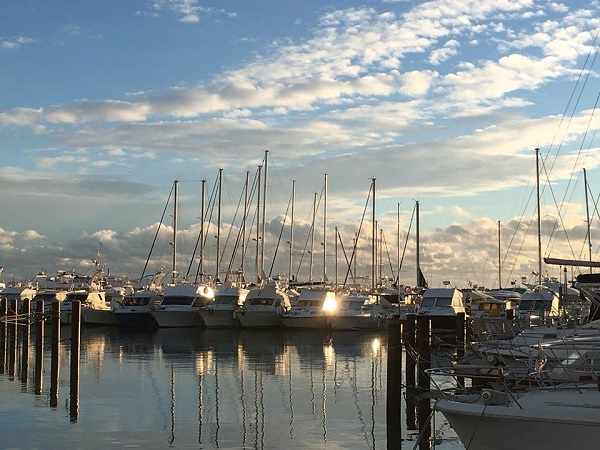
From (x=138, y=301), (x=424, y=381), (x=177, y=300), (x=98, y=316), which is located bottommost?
(x=98, y=316)

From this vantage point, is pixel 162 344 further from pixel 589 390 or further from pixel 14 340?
pixel 589 390

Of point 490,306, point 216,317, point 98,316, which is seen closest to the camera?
point 490,306

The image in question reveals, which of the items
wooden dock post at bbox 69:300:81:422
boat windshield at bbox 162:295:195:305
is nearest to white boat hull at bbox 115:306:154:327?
boat windshield at bbox 162:295:195:305

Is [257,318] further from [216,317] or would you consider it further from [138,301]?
[138,301]

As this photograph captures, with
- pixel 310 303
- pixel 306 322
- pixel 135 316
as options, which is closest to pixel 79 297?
pixel 135 316

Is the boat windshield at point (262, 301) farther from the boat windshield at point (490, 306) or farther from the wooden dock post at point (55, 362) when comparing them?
the wooden dock post at point (55, 362)

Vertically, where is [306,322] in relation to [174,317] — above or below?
below

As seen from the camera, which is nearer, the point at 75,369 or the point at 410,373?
the point at 410,373

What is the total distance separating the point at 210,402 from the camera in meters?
27.0

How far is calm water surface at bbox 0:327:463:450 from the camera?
69.4ft

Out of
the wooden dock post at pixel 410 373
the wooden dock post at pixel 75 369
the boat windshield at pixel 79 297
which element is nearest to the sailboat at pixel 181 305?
the boat windshield at pixel 79 297

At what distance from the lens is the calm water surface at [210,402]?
21.1m

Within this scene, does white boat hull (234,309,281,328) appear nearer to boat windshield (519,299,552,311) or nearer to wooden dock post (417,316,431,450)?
boat windshield (519,299,552,311)

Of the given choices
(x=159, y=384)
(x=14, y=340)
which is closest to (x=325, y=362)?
(x=159, y=384)
